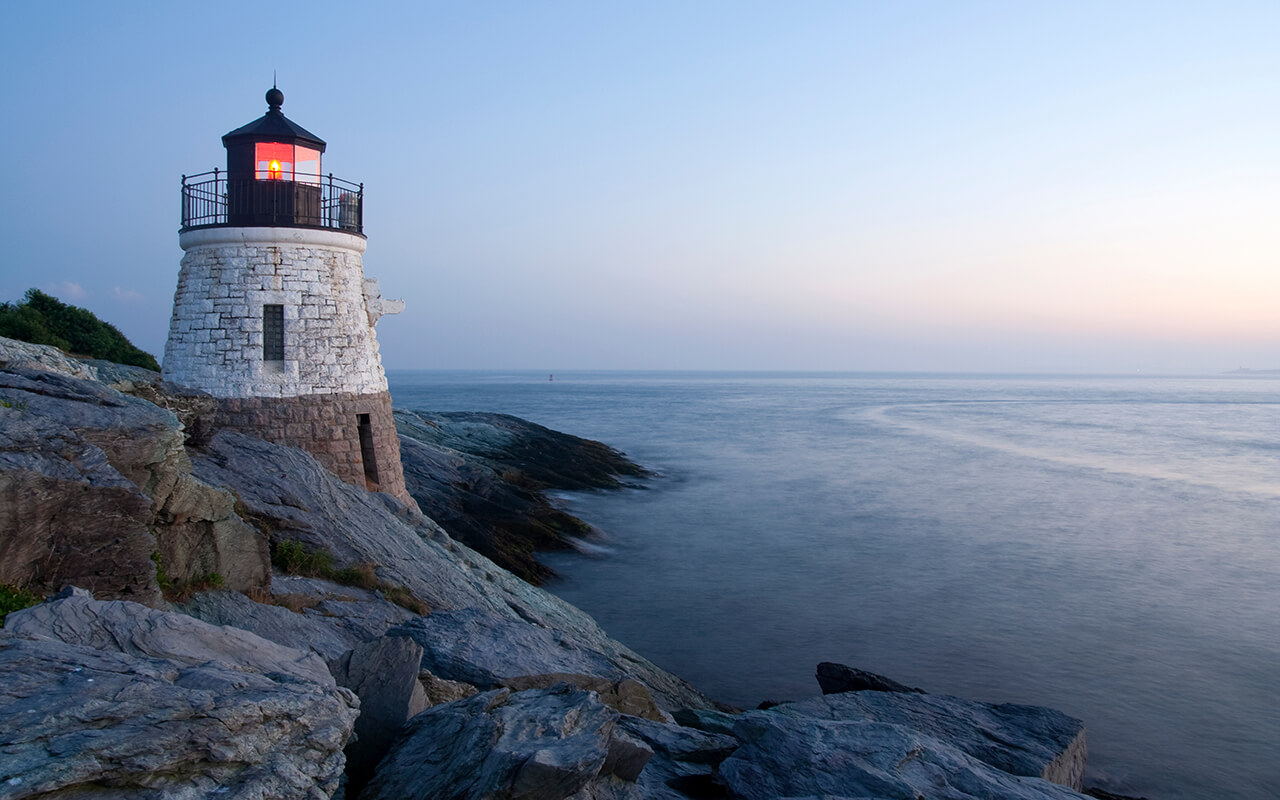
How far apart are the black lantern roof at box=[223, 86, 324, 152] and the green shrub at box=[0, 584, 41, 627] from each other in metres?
9.00

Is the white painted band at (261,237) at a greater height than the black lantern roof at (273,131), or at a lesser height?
lesser

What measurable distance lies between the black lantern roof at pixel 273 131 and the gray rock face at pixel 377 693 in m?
9.78

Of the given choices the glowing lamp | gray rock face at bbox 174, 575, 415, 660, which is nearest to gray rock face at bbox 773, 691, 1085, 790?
gray rock face at bbox 174, 575, 415, 660

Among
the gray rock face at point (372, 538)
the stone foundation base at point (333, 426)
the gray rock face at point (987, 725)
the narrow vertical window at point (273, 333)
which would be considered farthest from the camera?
the narrow vertical window at point (273, 333)

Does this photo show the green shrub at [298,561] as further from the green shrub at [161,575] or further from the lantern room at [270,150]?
the lantern room at [270,150]

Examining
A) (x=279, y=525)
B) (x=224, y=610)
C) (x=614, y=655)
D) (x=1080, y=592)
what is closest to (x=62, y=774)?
(x=224, y=610)

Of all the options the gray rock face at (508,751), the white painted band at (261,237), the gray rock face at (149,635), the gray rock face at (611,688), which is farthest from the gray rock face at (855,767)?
the white painted band at (261,237)

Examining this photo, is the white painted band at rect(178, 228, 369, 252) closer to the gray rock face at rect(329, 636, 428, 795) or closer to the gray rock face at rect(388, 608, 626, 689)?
the gray rock face at rect(388, 608, 626, 689)

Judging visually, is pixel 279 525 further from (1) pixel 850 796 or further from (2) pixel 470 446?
(2) pixel 470 446

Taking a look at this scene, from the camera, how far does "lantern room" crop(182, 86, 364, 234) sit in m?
12.8

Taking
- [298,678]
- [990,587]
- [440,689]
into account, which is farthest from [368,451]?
[990,587]

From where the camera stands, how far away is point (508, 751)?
455 centimetres

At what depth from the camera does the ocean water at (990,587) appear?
509 inches

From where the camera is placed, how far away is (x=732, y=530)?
25.0 metres
